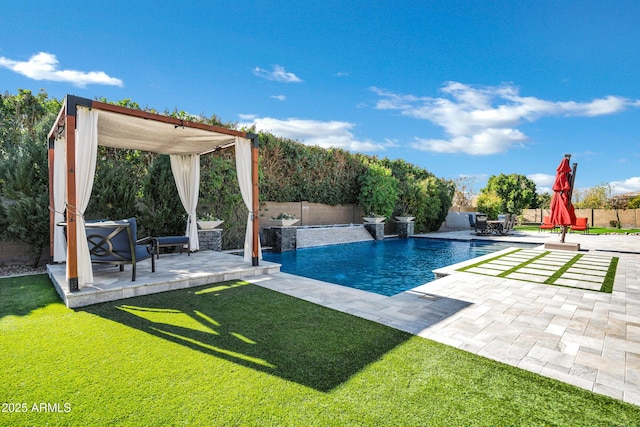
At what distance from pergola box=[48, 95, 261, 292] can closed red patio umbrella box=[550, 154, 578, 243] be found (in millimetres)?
9798

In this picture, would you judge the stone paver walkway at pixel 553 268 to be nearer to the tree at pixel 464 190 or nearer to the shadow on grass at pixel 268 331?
the shadow on grass at pixel 268 331

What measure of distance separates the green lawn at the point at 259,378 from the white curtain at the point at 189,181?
14.8 feet

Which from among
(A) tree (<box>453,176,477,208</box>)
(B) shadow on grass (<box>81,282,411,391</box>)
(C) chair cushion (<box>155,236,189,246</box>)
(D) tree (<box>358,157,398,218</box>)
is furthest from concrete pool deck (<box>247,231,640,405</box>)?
(A) tree (<box>453,176,477,208</box>)

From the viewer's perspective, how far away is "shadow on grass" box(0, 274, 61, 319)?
3994mm

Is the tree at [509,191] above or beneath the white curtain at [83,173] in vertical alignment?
above

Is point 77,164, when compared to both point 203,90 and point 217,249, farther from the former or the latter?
point 203,90

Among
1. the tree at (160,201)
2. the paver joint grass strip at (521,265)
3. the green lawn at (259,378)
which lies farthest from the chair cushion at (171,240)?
the paver joint grass strip at (521,265)

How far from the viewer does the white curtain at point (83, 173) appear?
14.3ft

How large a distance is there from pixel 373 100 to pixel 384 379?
1351 cm

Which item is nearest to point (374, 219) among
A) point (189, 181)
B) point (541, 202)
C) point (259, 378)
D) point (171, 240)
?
point (189, 181)

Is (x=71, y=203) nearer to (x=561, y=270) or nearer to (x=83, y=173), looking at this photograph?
(x=83, y=173)

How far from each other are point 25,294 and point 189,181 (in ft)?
13.7

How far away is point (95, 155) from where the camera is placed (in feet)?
15.1

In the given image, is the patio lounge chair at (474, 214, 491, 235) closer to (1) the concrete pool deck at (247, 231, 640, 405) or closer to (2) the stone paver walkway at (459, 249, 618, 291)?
(2) the stone paver walkway at (459, 249, 618, 291)
